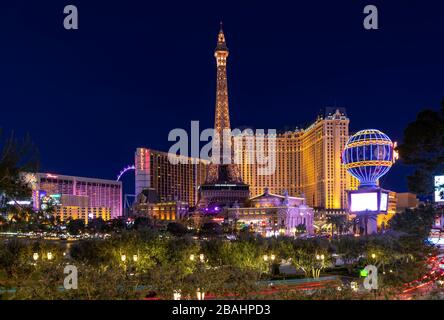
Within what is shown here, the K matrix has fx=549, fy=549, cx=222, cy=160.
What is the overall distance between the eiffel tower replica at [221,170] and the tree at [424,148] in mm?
95241

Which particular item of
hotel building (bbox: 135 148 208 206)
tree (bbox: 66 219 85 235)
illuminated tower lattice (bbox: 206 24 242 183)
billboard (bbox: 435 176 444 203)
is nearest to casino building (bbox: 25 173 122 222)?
hotel building (bbox: 135 148 208 206)

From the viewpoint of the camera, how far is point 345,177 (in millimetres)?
120625

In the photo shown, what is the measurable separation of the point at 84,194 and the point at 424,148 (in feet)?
461

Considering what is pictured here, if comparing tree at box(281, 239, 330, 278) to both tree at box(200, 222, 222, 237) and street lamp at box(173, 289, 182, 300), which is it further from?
tree at box(200, 222, 222, 237)

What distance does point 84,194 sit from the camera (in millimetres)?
152500

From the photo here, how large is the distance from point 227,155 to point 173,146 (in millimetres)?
50488

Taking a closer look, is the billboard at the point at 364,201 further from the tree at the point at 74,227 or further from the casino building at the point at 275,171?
the tree at the point at 74,227

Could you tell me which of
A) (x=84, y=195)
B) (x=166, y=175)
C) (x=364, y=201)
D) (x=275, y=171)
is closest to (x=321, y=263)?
(x=364, y=201)

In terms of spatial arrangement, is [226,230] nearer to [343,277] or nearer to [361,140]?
[361,140]

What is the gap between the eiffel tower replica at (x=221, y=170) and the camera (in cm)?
11581

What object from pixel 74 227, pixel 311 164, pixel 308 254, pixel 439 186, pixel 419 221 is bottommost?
pixel 74 227

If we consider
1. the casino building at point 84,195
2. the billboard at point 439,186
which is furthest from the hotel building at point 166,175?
the billboard at point 439,186

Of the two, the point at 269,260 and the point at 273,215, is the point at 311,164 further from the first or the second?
the point at 269,260

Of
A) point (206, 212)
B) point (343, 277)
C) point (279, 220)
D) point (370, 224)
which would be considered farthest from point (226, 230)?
point (343, 277)
